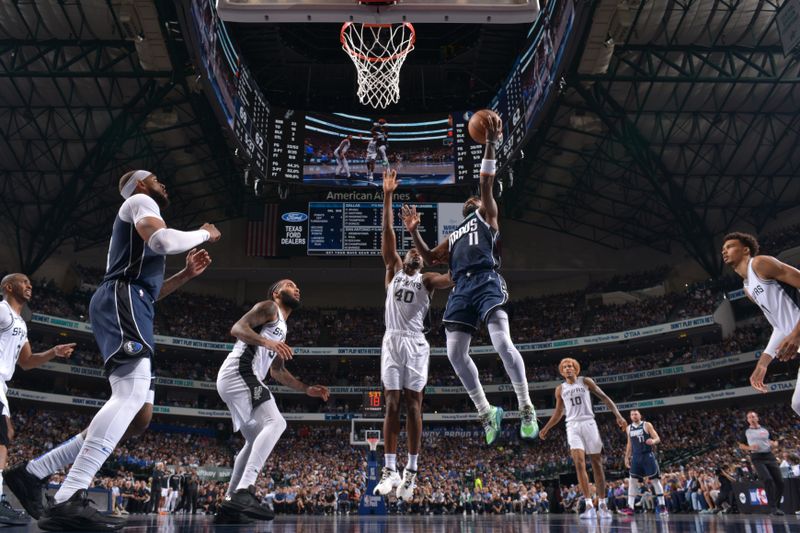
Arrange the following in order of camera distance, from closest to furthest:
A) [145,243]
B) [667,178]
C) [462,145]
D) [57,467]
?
[145,243] → [57,467] → [462,145] → [667,178]

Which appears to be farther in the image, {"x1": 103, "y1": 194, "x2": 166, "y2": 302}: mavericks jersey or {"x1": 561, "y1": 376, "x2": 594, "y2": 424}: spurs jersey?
{"x1": 561, "y1": 376, "x2": 594, "y2": 424}: spurs jersey

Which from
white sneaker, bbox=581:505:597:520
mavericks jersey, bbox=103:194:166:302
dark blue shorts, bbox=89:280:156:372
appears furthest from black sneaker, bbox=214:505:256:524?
white sneaker, bbox=581:505:597:520

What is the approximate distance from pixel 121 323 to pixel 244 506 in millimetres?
1939

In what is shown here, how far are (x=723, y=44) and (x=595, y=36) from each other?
19.3 feet

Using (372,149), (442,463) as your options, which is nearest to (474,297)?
(372,149)

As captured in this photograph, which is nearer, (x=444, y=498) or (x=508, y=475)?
(x=444, y=498)

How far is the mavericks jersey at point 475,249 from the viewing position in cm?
604

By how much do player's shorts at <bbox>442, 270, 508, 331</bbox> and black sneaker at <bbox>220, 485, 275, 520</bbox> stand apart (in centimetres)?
231

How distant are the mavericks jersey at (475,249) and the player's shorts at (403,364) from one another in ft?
2.72

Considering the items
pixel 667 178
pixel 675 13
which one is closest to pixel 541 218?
pixel 667 178

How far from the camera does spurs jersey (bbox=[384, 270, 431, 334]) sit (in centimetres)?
656

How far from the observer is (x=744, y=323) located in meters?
30.3

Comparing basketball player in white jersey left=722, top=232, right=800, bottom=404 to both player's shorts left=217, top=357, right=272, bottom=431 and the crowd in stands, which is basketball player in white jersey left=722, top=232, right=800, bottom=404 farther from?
the crowd in stands

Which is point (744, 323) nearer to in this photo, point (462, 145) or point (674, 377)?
point (674, 377)
